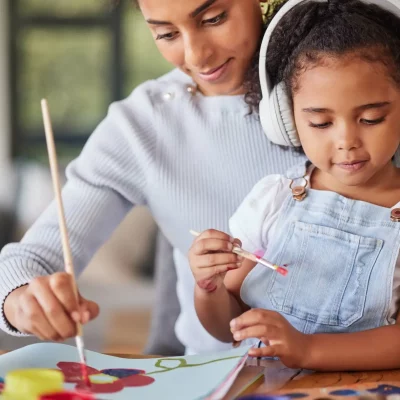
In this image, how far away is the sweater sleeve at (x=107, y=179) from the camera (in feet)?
4.68

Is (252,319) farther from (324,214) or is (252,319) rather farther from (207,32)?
(207,32)

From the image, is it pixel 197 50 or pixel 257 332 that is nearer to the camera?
pixel 257 332

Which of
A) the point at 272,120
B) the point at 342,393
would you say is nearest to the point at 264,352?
the point at 342,393

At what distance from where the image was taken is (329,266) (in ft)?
3.75

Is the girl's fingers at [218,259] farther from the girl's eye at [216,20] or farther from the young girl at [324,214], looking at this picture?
the girl's eye at [216,20]

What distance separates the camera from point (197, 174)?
4.80ft

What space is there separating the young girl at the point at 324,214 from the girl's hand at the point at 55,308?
0.19m

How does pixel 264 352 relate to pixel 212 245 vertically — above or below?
below

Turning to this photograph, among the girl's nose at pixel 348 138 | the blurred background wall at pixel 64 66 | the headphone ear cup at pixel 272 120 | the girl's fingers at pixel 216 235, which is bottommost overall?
the girl's fingers at pixel 216 235

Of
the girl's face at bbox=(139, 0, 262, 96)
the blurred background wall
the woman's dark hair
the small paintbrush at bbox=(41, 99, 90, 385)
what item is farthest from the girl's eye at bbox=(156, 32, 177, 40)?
the blurred background wall

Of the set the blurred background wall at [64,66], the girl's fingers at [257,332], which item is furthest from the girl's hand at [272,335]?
the blurred background wall at [64,66]

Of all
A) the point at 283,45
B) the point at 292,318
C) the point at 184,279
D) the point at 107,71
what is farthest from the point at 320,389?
the point at 107,71

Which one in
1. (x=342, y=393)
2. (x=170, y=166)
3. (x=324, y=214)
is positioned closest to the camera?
(x=342, y=393)

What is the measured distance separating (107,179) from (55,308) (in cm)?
55
